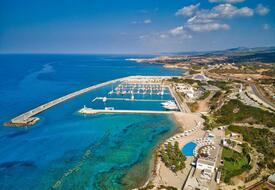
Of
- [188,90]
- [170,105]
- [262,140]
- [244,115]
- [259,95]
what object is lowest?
[262,140]

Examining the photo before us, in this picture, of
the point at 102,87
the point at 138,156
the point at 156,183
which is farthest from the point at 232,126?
the point at 102,87

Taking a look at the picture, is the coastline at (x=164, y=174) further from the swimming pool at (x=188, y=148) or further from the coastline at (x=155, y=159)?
the swimming pool at (x=188, y=148)

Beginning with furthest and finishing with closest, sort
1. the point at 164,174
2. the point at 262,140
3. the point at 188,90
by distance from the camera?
1. the point at 188,90
2. the point at 262,140
3. the point at 164,174

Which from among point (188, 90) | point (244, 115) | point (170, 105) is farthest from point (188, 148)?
point (188, 90)

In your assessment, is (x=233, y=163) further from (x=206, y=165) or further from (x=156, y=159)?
(x=156, y=159)

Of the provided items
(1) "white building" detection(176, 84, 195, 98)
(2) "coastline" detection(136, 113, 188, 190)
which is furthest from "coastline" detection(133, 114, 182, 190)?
(1) "white building" detection(176, 84, 195, 98)

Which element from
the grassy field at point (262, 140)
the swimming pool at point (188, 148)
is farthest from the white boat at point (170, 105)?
the swimming pool at point (188, 148)

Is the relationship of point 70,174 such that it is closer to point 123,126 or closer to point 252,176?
point 123,126
